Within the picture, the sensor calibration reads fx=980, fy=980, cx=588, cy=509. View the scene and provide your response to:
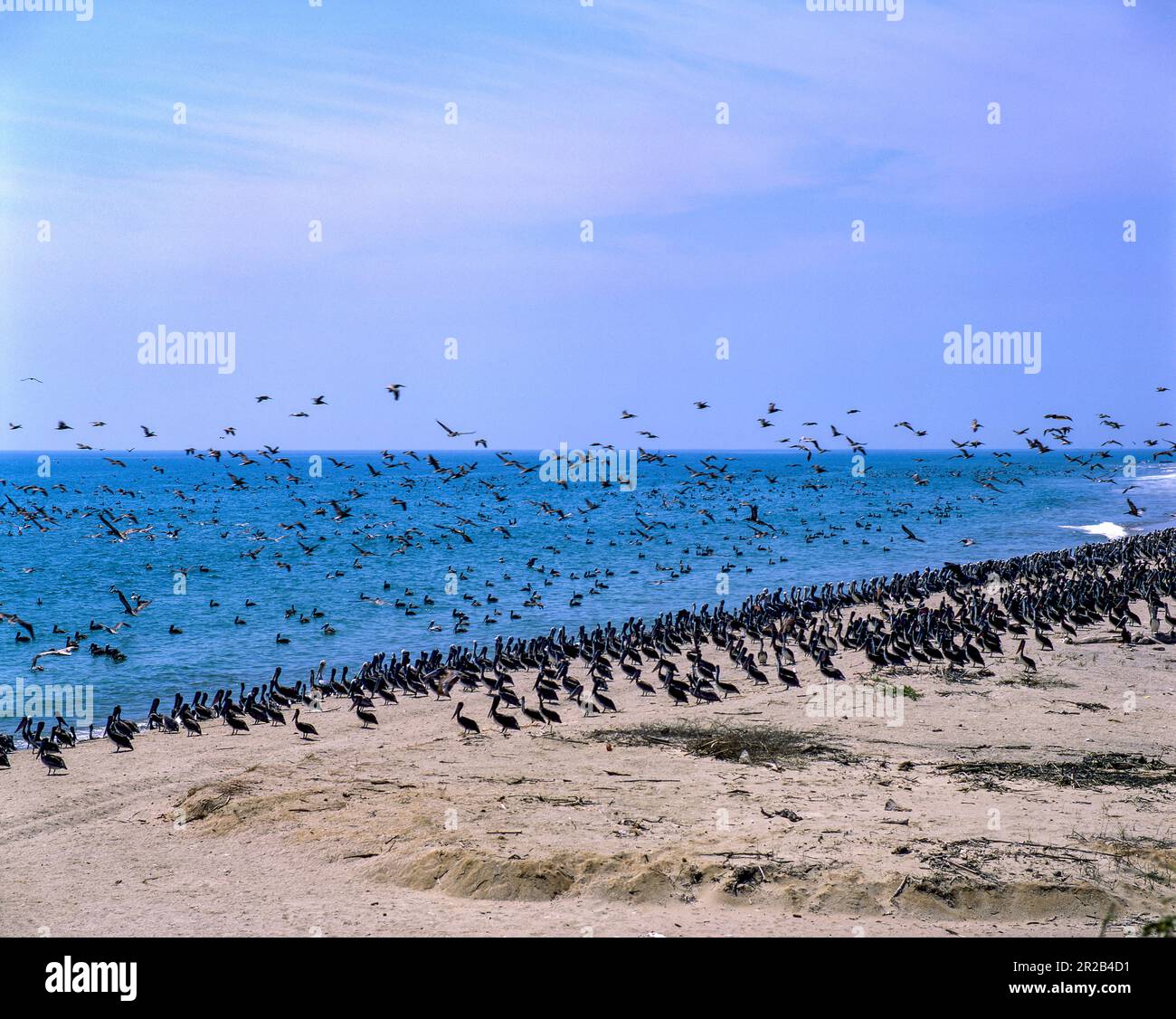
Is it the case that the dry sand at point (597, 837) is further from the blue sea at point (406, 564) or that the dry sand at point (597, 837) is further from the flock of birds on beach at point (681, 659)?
the blue sea at point (406, 564)

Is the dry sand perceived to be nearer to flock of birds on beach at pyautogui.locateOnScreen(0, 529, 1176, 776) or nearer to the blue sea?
flock of birds on beach at pyautogui.locateOnScreen(0, 529, 1176, 776)

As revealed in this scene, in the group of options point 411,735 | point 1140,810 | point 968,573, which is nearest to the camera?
point 1140,810

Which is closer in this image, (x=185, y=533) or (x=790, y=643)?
(x=790, y=643)

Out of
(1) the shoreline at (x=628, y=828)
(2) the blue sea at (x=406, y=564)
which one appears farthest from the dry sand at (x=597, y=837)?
(2) the blue sea at (x=406, y=564)

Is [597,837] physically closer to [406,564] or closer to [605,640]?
[605,640]

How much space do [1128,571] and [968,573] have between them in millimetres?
8321

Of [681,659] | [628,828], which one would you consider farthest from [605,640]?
[628,828]

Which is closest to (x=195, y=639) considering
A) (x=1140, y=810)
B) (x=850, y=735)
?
(x=850, y=735)

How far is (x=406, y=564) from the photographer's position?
228 ft

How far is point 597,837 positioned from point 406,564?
57.6m

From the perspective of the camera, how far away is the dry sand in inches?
443

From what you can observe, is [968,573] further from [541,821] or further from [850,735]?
[541,821]

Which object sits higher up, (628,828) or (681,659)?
(628,828)

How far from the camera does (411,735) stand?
21891 millimetres
